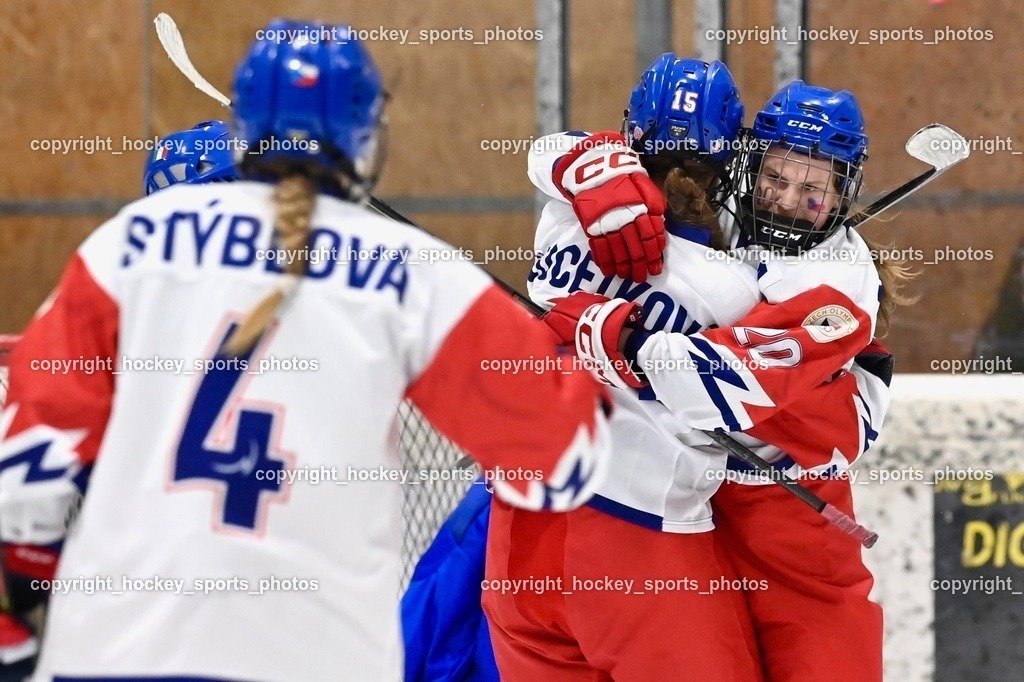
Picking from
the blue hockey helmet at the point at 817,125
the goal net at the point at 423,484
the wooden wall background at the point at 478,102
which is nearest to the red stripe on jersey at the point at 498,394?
the blue hockey helmet at the point at 817,125

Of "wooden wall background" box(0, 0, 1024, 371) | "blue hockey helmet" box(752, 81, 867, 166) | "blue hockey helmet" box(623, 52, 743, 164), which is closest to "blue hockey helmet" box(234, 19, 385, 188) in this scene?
"blue hockey helmet" box(623, 52, 743, 164)

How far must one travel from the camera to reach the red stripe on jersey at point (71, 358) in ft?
4.11

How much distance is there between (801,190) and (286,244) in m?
0.95

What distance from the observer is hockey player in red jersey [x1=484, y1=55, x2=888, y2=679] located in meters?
1.77

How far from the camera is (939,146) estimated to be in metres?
Result: 2.21

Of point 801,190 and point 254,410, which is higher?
point 801,190

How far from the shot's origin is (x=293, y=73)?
129 centimetres

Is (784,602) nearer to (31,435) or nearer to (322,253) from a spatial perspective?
(322,253)

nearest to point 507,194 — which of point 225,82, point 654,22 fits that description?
point 654,22

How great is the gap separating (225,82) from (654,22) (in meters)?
1.36

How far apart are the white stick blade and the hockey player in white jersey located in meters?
1.21

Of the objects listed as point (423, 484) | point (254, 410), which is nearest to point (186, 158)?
point (423, 484)

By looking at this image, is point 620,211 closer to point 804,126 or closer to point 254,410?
point 804,126

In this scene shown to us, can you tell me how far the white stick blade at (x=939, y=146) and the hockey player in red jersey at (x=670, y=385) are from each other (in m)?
0.39
